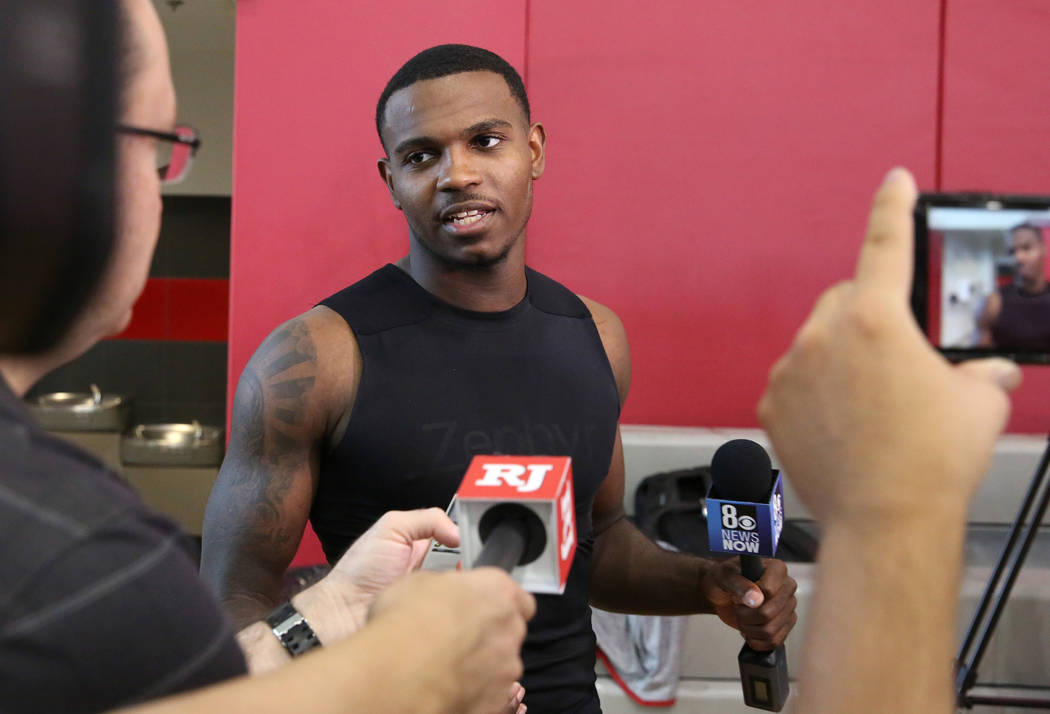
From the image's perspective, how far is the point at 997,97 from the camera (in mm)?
2787

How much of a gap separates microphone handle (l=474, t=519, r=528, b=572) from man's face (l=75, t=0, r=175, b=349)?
0.32 m

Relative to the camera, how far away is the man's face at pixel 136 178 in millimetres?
546

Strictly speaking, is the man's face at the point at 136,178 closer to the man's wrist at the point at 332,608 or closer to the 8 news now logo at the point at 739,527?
the man's wrist at the point at 332,608

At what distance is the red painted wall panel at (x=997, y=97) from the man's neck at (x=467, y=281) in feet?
6.15

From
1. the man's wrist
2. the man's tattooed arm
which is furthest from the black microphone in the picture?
the man's tattooed arm

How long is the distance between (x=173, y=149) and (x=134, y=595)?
34cm

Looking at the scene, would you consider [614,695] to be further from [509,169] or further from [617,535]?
[509,169]

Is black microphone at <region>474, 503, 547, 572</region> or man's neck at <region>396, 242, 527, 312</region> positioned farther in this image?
man's neck at <region>396, 242, 527, 312</region>

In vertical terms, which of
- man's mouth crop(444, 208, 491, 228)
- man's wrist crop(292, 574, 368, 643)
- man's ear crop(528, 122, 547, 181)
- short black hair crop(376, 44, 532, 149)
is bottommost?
man's wrist crop(292, 574, 368, 643)

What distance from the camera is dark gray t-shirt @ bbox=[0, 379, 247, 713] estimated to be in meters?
0.40

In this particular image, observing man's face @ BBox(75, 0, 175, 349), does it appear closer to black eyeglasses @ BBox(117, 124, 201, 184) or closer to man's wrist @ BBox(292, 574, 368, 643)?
black eyeglasses @ BBox(117, 124, 201, 184)

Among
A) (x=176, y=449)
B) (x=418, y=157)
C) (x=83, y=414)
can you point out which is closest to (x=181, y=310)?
(x=83, y=414)

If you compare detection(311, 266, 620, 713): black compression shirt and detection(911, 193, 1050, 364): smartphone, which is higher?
detection(911, 193, 1050, 364): smartphone

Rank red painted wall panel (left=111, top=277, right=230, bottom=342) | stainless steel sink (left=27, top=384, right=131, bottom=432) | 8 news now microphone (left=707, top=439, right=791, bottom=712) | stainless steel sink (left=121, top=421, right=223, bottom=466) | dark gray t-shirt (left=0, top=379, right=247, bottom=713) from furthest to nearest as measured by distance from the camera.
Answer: red painted wall panel (left=111, top=277, right=230, bottom=342) < stainless steel sink (left=27, top=384, right=131, bottom=432) < stainless steel sink (left=121, top=421, right=223, bottom=466) < 8 news now microphone (left=707, top=439, right=791, bottom=712) < dark gray t-shirt (left=0, top=379, right=247, bottom=713)
